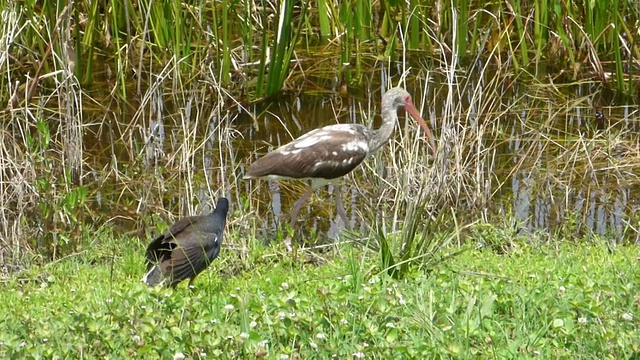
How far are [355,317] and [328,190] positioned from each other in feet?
15.7

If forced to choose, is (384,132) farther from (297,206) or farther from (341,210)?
(297,206)

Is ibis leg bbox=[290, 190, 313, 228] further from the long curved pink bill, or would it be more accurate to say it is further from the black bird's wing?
the black bird's wing

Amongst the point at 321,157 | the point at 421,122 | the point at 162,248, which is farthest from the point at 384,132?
the point at 162,248

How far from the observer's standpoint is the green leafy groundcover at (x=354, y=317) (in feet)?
16.5

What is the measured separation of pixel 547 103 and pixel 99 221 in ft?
14.9

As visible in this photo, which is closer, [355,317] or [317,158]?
[355,317]

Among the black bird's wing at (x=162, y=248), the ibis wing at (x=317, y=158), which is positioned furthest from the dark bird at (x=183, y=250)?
the ibis wing at (x=317, y=158)

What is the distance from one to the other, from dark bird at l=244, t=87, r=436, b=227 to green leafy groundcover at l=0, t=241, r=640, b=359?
2.18m

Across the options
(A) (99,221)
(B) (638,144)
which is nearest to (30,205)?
(A) (99,221)

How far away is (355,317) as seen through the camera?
17.8ft

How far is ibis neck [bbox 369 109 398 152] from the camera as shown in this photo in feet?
30.5

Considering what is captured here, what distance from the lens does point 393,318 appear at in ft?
18.1

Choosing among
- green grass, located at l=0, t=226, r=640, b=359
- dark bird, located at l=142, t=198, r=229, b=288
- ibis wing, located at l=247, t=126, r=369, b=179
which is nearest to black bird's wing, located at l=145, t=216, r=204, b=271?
dark bird, located at l=142, t=198, r=229, b=288

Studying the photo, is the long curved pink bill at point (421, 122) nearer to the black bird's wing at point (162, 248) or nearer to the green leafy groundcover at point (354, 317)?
the green leafy groundcover at point (354, 317)
